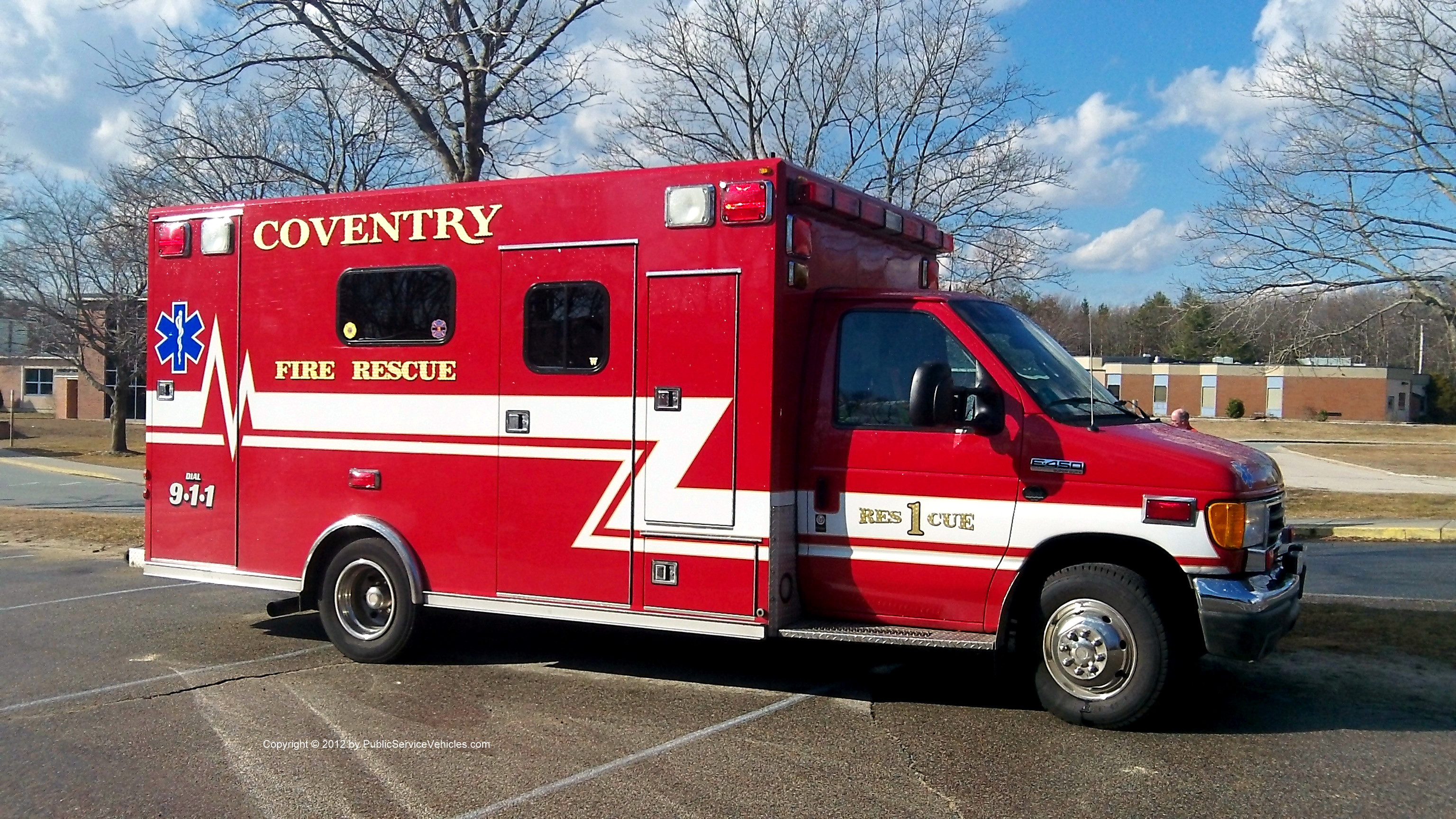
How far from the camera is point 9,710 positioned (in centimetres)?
657

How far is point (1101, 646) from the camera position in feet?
19.8

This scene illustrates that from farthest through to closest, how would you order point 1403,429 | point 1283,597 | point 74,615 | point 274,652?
point 1403,429 < point 74,615 < point 274,652 < point 1283,597

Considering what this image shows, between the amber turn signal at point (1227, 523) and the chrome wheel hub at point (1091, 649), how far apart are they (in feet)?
2.09

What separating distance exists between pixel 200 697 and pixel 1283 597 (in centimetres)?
599

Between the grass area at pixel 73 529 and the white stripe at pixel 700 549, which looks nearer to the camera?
the white stripe at pixel 700 549

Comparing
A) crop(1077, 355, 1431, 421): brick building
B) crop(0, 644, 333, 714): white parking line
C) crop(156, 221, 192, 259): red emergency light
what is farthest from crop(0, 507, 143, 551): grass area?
crop(1077, 355, 1431, 421): brick building

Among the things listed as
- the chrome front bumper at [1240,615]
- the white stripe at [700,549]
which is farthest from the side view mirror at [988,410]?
the white stripe at [700,549]

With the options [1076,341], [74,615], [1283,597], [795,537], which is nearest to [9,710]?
[74,615]

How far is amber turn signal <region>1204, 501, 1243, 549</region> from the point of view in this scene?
5.81m

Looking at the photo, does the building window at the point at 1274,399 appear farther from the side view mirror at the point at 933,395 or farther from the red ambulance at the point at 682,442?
the side view mirror at the point at 933,395

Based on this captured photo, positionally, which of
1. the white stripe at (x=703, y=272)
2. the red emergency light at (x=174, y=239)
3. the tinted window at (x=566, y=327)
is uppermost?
the red emergency light at (x=174, y=239)

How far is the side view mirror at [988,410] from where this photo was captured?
6.23 meters

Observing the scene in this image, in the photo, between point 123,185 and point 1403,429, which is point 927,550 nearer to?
point 123,185

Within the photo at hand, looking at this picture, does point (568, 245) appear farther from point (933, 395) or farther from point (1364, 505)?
point (1364, 505)
